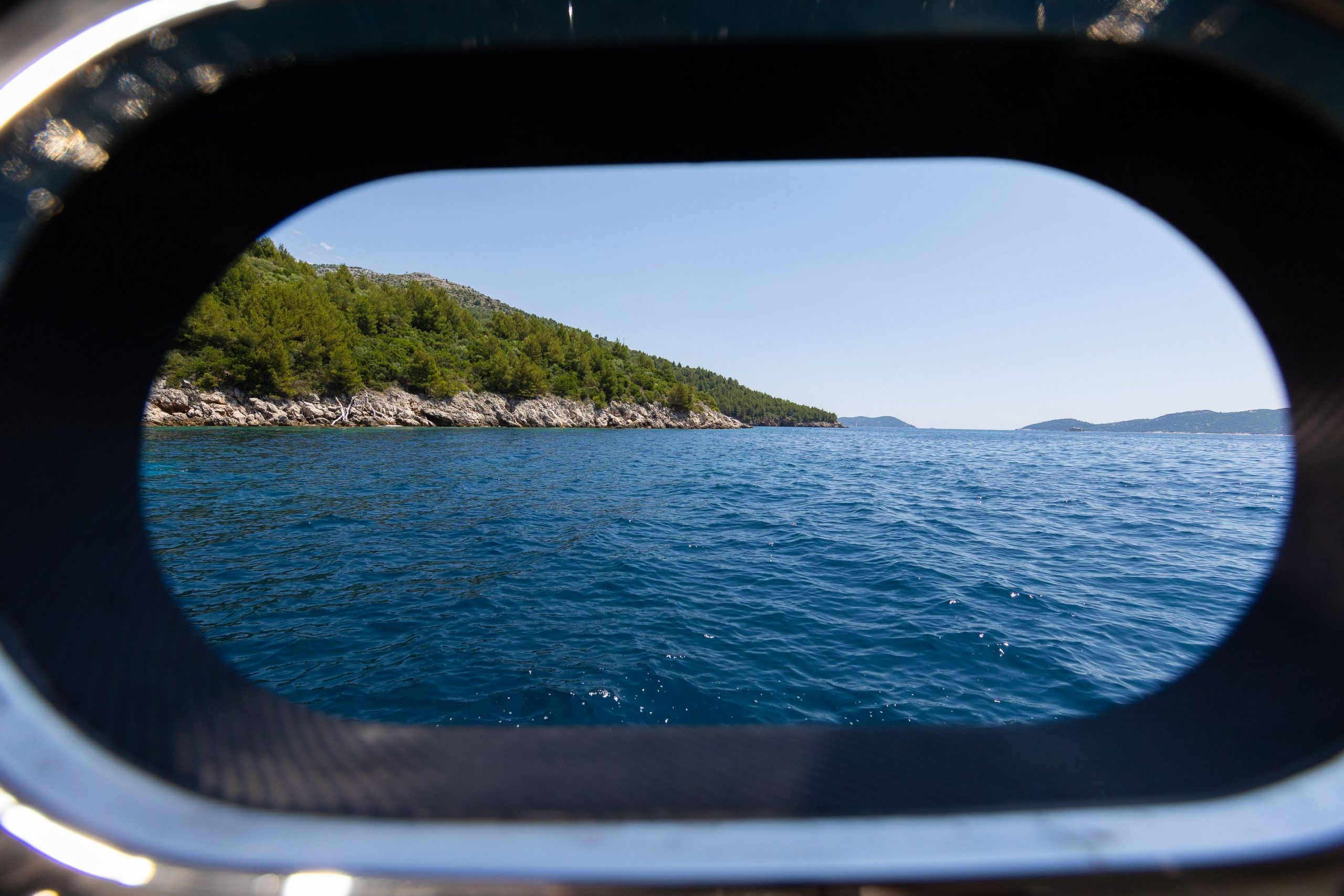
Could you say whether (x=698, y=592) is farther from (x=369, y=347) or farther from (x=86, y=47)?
(x=369, y=347)

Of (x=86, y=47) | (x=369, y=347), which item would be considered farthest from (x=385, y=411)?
(x=86, y=47)

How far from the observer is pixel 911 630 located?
6.05 metres

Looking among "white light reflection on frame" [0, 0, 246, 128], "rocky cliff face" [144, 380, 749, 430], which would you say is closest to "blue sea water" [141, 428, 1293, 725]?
"white light reflection on frame" [0, 0, 246, 128]

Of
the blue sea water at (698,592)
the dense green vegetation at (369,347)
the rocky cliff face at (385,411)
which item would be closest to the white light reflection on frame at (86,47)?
the blue sea water at (698,592)

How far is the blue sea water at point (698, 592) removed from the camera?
15.7 feet

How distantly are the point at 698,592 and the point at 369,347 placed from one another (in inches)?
2075

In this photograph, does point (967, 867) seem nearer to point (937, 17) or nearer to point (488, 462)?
point (937, 17)

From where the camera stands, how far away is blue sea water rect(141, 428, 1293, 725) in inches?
188

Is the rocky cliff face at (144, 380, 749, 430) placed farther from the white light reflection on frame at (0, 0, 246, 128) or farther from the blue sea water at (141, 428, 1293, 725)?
the white light reflection on frame at (0, 0, 246, 128)

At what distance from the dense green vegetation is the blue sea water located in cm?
1637

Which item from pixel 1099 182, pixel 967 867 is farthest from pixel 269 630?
pixel 1099 182

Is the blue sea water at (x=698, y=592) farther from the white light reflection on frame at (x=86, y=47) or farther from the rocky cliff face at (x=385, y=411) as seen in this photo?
the rocky cliff face at (x=385, y=411)

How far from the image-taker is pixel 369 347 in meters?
49.3

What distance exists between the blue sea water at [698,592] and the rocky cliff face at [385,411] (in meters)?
13.1
